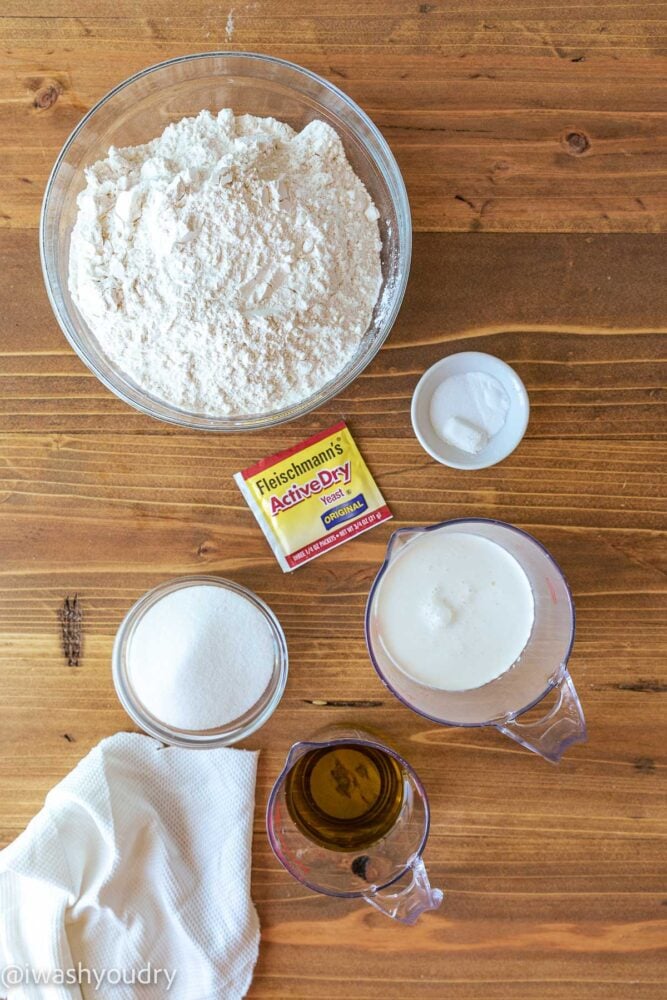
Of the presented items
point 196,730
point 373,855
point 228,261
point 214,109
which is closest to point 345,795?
point 373,855

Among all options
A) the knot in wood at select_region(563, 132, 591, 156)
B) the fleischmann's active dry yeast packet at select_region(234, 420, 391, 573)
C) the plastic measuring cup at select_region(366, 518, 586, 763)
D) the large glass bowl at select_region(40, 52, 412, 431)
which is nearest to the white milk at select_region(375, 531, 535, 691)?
the plastic measuring cup at select_region(366, 518, 586, 763)

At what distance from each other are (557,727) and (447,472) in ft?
1.11

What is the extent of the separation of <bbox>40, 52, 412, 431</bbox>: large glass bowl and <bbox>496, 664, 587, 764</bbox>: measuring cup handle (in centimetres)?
45

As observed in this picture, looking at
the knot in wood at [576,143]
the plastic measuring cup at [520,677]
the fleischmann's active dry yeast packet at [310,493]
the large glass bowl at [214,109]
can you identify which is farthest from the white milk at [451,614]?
the knot in wood at [576,143]

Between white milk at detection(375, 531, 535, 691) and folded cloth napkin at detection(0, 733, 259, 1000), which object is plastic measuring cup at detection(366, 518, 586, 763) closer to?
white milk at detection(375, 531, 535, 691)

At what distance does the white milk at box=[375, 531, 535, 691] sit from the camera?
0.86m

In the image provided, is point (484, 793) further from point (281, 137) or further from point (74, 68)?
point (74, 68)

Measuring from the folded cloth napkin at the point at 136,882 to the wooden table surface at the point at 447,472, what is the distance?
40 millimetres

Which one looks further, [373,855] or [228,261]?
[373,855]

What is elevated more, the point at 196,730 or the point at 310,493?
the point at 310,493

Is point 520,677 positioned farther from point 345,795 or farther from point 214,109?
point 214,109

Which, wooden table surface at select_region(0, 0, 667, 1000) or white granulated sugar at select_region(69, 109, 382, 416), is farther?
wooden table surface at select_region(0, 0, 667, 1000)

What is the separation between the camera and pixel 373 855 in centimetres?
92

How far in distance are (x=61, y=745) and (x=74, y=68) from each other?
2.83 feet
